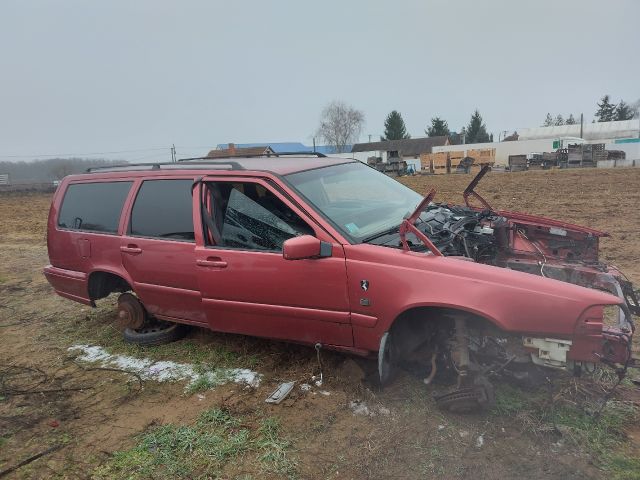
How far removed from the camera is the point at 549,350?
2.70 m

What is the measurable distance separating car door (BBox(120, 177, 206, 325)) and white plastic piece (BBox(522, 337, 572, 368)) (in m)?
2.63

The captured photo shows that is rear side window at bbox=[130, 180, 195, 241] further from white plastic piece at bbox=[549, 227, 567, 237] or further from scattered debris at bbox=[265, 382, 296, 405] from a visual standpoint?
white plastic piece at bbox=[549, 227, 567, 237]

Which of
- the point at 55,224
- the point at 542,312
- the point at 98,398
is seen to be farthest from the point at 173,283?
the point at 542,312

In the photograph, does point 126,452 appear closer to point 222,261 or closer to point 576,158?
point 222,261

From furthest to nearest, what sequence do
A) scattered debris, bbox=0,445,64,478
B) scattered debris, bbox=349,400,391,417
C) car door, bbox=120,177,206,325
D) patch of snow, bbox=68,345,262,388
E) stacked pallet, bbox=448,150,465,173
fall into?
stacked pallet, bbox=448,150,465,173, car door, bbox=120,177,206,325, patch of snow, bbox=68,345,262,388, scattered debris, bbox=349,400,391,417, scattered debris, bbox=0,445,64,478

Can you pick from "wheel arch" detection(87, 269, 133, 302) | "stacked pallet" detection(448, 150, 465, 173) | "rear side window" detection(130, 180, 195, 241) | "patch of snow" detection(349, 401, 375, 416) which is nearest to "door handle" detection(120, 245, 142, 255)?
"rear side window" detection(130, 180, 195, 241)

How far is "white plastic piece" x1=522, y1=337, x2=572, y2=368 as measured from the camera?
2670mm

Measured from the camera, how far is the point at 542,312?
265 cm

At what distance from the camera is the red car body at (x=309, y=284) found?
8.77 feet

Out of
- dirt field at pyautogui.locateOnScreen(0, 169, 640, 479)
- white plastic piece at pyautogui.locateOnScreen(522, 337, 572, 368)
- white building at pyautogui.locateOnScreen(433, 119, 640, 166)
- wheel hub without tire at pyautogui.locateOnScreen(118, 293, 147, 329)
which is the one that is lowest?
dirt field at pyautogui.locateOnScreen(0, 169, 640, 479)

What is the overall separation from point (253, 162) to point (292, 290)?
1.40 meters

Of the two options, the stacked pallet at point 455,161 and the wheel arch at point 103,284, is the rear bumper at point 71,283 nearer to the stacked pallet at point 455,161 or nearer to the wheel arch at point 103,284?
the wheel arch at point 103,284

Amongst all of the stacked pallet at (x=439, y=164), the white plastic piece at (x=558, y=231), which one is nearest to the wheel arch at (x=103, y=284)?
the white plastic piece at (x=558, y=231)

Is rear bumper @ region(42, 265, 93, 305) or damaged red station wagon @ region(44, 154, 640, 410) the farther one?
rear bumper @ region(42, 265, 93, 305)
